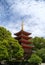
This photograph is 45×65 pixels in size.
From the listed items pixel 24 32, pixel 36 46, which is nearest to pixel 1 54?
pixel 36 46

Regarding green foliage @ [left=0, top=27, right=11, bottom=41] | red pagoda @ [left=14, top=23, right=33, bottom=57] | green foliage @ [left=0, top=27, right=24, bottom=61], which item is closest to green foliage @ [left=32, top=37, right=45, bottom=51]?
red pagoda @ [left=14, top=23, right=33, bottom=57]

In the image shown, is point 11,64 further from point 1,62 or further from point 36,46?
point 36,46

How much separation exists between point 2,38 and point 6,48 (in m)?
3.22

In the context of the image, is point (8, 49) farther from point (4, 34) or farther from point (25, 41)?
point (25, 41)

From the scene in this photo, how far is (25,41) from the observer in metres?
52.0

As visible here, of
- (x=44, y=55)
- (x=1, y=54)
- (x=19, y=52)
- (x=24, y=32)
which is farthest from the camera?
(x=24, y=32)

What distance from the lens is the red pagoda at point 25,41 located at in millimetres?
48800

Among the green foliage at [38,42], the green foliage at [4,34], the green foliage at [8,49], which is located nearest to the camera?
the green foliage at [8,49]

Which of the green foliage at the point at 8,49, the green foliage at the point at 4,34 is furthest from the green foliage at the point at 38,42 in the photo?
the green foliage at the point at 8,49

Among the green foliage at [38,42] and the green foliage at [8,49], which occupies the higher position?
the green foliage at [38,42]

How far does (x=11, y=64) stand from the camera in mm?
36656

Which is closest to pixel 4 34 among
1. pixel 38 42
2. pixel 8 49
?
pixel 8 49

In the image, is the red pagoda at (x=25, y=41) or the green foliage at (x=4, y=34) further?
the red pagoda at (x=25, y=41)

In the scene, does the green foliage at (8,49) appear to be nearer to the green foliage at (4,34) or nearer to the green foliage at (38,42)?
the green foliage at (4,34)
